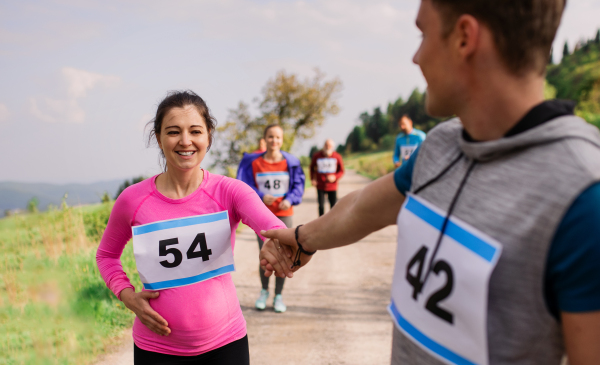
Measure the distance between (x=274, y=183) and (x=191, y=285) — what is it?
3660 mm

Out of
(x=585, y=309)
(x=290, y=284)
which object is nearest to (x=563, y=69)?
(x=290, y=284)

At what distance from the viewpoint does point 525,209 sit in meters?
0.84

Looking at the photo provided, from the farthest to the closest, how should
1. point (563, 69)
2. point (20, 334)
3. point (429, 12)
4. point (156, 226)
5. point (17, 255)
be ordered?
point (563, 69) → point (17, 255) → point (20, 334) → point (156, 226) → point (429, 12)

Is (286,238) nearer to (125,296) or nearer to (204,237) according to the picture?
(204,237)

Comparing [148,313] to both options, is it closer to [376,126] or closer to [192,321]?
[192,321]

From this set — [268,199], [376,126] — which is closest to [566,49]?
[376,126]

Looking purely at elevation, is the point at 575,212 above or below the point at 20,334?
above

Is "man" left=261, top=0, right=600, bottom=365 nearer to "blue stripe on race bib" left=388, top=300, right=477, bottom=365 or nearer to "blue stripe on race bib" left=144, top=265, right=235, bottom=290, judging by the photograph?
"blue stripe on race bib" left=388, top=300, right=477, bottom=365

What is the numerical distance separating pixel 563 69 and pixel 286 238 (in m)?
71.9

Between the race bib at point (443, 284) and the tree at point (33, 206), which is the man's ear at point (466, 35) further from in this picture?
the tree at point (33, 206)

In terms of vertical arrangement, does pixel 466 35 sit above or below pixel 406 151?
above

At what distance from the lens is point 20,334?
3.91 metres

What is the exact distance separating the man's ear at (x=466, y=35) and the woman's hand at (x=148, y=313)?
190 cm

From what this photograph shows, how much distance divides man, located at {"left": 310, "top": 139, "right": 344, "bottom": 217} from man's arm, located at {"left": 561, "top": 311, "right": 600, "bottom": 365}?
29.8 feet
